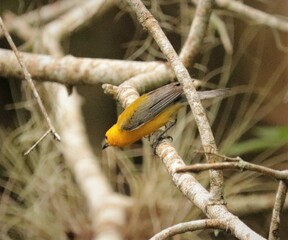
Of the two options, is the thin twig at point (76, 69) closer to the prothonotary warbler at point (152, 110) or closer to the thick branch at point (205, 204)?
the prothonotary warbler at point (152, 110)

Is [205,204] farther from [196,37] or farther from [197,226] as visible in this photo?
[196,37]

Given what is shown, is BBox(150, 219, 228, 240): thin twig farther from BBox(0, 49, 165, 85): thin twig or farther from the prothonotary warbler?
BBox(0, 49, 165, 85): thin twig

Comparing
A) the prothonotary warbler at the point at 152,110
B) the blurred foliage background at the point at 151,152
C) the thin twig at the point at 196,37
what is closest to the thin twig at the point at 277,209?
the prothonotary warbler at the point at 152,110

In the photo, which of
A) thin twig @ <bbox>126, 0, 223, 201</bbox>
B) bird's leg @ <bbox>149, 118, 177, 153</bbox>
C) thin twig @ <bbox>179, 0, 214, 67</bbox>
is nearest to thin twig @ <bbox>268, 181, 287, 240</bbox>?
thin twig @ <bbox>126, 0, 223, 201</bbox>

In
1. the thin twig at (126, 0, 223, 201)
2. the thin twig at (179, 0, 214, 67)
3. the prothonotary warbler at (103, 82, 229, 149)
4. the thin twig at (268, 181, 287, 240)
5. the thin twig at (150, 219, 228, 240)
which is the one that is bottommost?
the thin twig at (268, 181, 287, 240)

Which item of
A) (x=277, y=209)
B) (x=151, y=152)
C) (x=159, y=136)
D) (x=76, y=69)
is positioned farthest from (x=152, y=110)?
(x=277, y=209)

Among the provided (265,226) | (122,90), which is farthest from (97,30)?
(122,90)

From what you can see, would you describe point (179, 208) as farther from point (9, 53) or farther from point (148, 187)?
point (9, 53)
